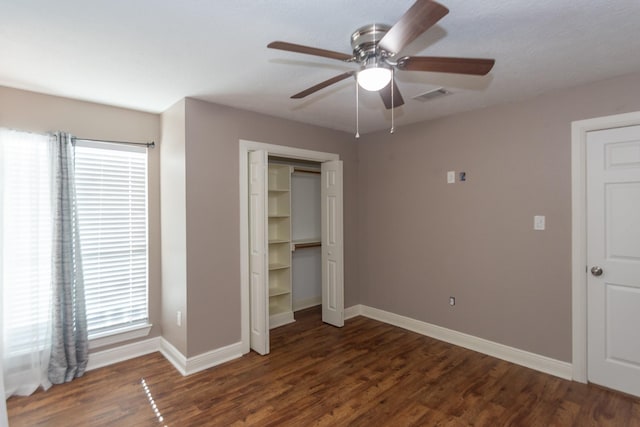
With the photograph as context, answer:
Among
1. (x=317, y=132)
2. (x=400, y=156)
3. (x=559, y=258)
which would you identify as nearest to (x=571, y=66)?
(x=559, y=258)

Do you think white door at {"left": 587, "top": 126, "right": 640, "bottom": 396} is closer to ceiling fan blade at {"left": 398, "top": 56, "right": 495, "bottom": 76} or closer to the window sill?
ceiling fan blade at {"left": 398, "top": 56, "right": 495, "bottom": 76}

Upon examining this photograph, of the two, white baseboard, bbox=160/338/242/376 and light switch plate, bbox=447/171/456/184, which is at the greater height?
light switch plate, bbox=447/171/456/184

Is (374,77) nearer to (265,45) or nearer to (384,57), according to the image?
(384,57)

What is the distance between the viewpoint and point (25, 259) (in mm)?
2668

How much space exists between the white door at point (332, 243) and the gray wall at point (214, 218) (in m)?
1.01

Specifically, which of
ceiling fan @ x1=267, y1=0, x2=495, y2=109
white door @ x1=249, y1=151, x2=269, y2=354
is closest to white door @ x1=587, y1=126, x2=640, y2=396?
ceiling fan @ x1=267, y1=0, x2=495, y2=109

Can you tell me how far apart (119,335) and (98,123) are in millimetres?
2057

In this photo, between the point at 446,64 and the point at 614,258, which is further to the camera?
the point at 614,258

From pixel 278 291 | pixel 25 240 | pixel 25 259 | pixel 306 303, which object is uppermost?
pixel 25 240

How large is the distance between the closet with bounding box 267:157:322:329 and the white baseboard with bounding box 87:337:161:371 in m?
1.32

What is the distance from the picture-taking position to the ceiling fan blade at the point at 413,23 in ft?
3.98

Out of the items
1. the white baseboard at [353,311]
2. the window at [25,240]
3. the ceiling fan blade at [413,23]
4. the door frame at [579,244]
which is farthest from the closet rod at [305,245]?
the ceiling fan blade at [413,23]

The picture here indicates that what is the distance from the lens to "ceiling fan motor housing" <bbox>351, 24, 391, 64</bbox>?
1.71m

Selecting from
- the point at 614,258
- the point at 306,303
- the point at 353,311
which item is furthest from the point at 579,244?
the point at 306,303
